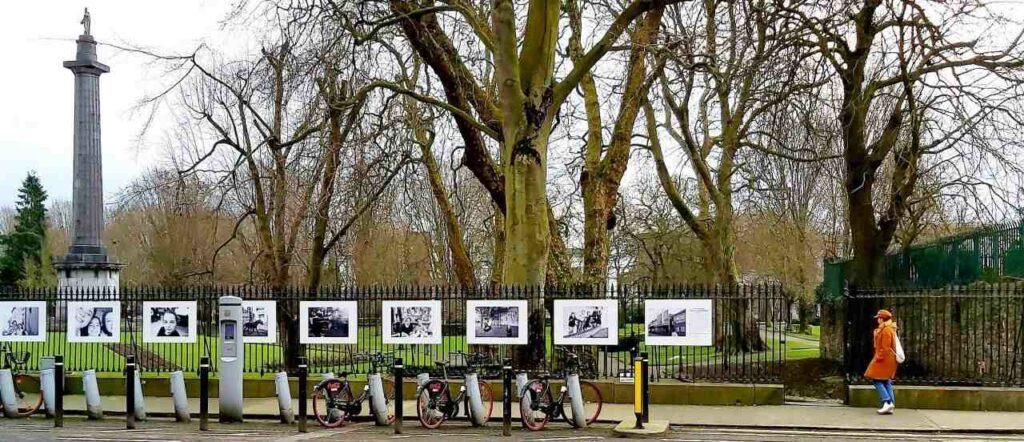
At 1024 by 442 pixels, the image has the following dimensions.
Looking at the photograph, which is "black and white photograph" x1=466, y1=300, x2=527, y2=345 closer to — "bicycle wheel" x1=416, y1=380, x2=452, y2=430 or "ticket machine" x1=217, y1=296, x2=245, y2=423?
"bicycle wheel" x1=416, y1=380, x2=452, y2=430

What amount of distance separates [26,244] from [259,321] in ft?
190

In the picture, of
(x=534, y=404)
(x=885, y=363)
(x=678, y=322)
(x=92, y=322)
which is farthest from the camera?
(x=92, y=322)

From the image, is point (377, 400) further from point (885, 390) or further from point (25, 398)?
point (885, 390)

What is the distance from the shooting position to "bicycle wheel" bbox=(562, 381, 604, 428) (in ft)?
48.2

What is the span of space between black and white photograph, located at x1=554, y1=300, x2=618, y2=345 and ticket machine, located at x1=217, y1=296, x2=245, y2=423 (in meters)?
5.58

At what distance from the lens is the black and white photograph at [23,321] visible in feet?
62.7

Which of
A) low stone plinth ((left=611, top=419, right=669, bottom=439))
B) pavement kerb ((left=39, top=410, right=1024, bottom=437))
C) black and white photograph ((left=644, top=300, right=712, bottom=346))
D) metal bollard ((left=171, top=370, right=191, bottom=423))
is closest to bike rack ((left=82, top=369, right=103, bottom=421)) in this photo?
pavement kerb ((left=39, top=410, right=1024, bottom=437))

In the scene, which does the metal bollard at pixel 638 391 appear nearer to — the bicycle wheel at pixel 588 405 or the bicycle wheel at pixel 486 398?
the bicycle wheel at pixel 588 405

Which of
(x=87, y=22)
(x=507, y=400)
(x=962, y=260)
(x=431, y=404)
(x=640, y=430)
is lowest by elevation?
(x=640, y=430)

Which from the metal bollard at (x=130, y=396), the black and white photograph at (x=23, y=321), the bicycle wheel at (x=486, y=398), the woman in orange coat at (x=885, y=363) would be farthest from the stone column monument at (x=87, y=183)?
the woman in orange coat at (x=885, y=363)

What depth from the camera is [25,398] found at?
1805cm

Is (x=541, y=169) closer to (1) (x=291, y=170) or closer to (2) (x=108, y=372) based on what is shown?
(1) (x=291, y=170)

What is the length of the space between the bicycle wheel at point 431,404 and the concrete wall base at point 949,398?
7.28m

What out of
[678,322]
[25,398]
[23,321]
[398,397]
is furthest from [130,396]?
[678,322]
